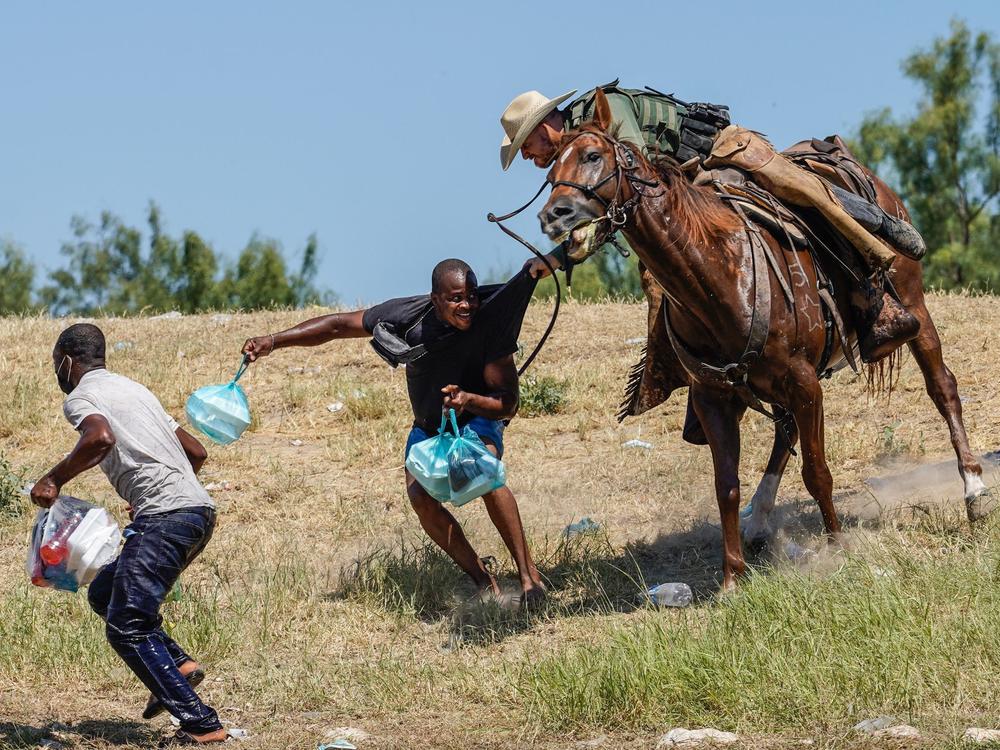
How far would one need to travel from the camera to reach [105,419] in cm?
591

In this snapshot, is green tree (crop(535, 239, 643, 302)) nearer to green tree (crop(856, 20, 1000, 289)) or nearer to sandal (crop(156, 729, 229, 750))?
green tree (crop(856, 20, 1000, 289))

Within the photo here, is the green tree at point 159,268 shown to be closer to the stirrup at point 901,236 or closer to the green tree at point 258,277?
the green tree at point 258,277

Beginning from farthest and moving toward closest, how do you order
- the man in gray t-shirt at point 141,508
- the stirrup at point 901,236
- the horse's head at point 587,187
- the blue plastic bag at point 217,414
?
the stirrup at point 901,236
the blue plastic bag at point 217,414
the horse's head at point 587,187
the man in gray t-shirt at point 141,508

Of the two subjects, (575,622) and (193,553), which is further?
(575,622)

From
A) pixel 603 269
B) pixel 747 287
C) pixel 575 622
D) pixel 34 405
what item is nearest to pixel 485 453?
pixel 575 622

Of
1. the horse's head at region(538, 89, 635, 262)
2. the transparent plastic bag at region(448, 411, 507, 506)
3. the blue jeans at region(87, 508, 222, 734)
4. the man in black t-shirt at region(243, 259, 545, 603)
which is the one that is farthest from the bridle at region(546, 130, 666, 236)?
the blue jeans at region(87, 508, 222, 734)

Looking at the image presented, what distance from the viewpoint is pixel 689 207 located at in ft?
23.7

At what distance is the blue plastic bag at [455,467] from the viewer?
695cm

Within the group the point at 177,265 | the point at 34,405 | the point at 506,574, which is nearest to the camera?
the point at 506,574

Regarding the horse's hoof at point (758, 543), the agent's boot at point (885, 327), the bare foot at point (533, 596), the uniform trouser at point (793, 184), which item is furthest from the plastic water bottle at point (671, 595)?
the uniform trouser at point (793, 184)

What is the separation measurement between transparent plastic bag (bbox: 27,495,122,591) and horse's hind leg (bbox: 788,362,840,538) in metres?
3.48

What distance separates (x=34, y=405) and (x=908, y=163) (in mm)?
25532

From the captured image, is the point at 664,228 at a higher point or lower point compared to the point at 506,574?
higher

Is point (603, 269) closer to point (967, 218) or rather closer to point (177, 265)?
point (967, 218)
